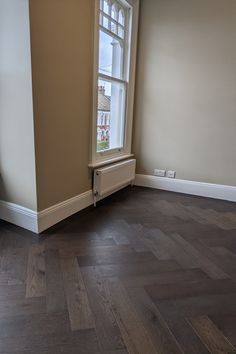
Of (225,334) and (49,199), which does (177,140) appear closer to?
(49,199)

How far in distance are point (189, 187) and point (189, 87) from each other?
1447 mm

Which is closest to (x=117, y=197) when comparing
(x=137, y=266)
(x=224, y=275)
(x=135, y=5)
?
(x=137, y=266)

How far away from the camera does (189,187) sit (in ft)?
13.0

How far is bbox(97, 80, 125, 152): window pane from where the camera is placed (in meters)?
3.41

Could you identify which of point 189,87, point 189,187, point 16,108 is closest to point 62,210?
point 16,108

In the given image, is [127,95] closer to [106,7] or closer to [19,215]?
[106,7]

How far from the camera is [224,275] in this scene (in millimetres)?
1978

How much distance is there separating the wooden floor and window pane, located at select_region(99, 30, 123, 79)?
1.92 m

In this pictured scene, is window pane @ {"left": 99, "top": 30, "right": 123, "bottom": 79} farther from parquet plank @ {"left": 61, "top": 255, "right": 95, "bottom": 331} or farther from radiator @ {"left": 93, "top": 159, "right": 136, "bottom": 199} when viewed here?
parquet plank @ {"left": 61, "top": 255, "right": 95, "bottom": 331}

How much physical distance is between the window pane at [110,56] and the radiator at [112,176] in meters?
1.23

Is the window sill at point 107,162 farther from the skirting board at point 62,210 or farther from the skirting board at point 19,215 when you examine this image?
the skirting board at point 19,215

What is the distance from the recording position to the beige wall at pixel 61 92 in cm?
227

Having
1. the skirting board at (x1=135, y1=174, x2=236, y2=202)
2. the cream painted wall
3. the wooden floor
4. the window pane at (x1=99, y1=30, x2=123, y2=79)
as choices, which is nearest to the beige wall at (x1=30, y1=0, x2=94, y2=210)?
the cream painted wall

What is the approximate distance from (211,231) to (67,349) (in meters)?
1.91
